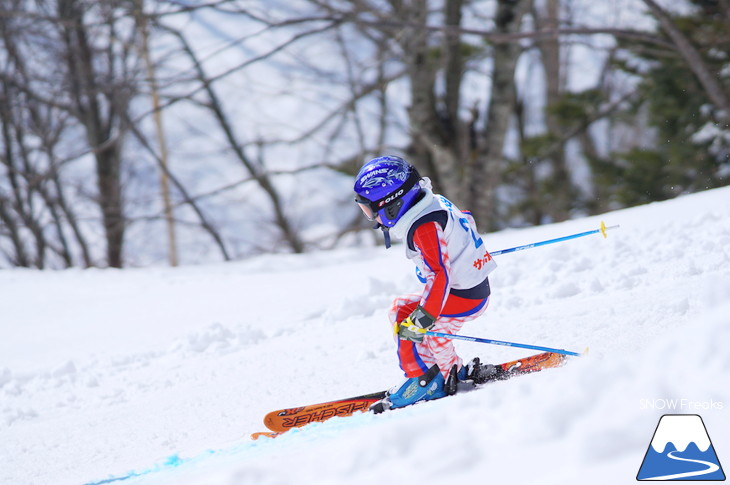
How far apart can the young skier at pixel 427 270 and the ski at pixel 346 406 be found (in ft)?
0.43

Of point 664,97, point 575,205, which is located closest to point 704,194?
point 664,97

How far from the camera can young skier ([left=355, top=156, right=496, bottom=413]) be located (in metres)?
3.56

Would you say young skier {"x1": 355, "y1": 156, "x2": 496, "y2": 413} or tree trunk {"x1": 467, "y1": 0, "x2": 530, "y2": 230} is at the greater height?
tree trunk {"x1": 467, "y1": 0, "x2": 530, "y2": 230}

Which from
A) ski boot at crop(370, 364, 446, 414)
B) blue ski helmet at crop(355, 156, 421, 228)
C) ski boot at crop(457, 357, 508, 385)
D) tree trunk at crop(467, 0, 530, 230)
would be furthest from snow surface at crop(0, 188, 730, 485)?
tree trunk at crop(467, 0, 530, 230)

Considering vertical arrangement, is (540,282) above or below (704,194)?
below

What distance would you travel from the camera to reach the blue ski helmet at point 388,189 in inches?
145

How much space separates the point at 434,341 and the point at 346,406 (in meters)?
0.66

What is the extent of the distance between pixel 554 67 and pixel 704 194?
578 inches

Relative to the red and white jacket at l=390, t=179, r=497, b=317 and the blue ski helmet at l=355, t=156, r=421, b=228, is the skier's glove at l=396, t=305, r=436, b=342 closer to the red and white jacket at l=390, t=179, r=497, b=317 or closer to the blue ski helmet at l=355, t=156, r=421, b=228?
the red and white jacket at l=390, t=179, r=497, b=317

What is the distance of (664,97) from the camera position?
12594 mm

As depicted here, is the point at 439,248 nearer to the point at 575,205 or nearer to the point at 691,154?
the point at 691,154

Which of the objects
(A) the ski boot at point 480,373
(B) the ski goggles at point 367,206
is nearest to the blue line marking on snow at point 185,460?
(A) the ski boot at point 480,373

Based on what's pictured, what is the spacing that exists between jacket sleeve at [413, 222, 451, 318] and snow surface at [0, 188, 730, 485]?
1.68 ft

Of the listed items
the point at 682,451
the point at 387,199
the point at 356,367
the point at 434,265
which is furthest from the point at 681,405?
the point at 356,367
